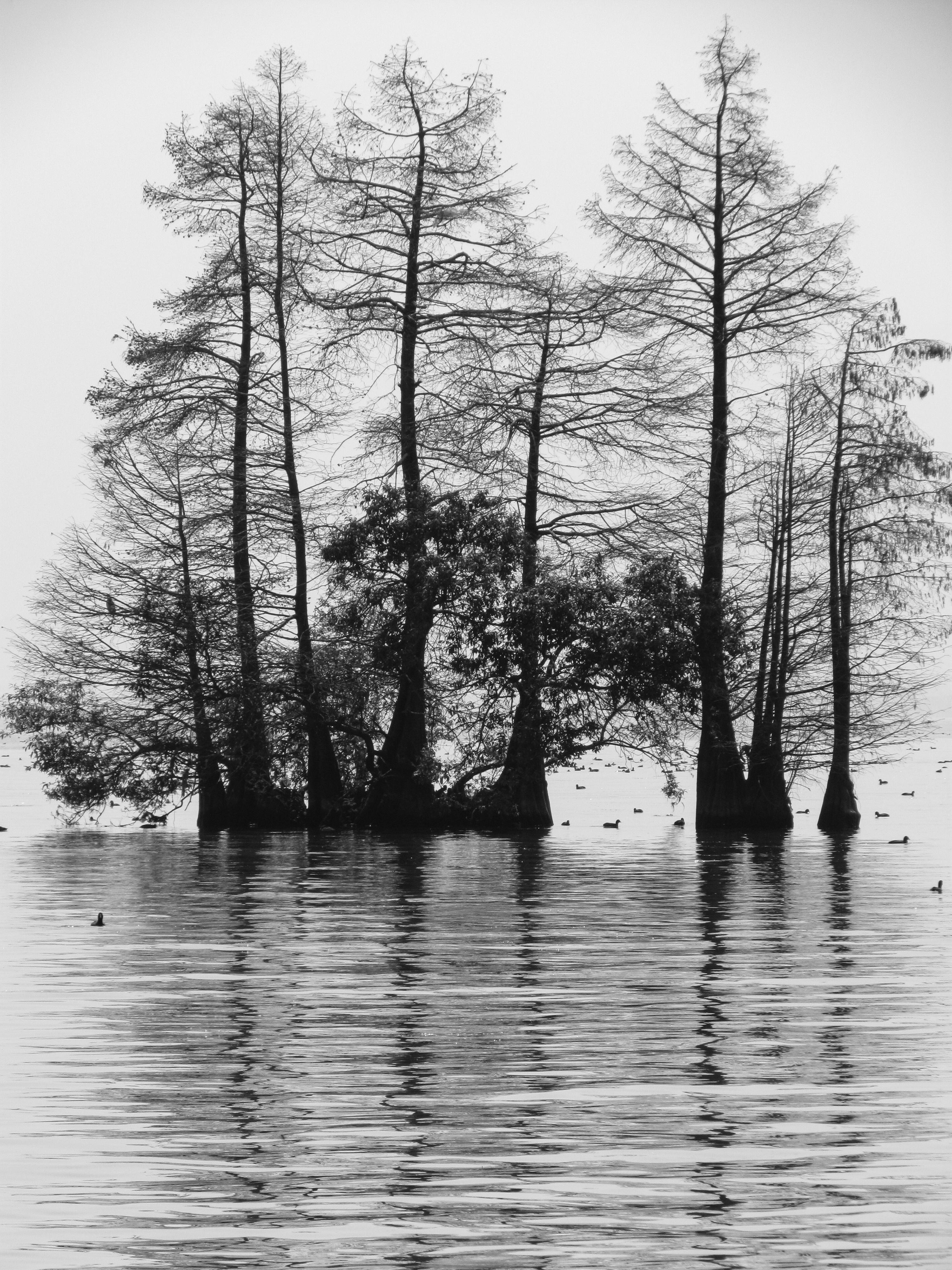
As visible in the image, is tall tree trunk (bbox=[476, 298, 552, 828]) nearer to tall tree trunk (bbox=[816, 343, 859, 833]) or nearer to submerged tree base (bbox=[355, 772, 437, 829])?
submerged tree base (bbox=[355, 772, 437, 829])

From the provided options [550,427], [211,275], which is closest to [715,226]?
[550,427]

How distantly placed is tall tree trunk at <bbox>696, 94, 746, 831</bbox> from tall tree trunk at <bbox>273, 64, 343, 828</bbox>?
28.8 feet

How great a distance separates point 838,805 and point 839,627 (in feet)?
14.2

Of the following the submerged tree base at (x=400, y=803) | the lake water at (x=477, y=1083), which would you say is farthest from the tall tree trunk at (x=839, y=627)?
the lake water at (x=477, y=1083)

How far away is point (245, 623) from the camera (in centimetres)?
3572

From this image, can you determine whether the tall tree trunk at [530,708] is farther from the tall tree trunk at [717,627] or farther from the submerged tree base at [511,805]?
the tall tree trunk at [717,627]

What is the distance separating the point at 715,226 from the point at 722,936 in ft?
78.9

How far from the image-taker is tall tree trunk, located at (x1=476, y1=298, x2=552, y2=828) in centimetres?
3503

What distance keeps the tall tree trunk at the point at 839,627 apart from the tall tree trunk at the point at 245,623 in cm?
1351

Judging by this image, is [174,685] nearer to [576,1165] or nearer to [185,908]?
[185,908]

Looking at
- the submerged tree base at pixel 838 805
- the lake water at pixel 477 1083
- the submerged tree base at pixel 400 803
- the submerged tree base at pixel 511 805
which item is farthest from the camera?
the submerged tree base at pixel 838 805

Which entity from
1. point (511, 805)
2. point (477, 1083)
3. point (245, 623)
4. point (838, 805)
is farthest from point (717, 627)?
point (477, 1083)

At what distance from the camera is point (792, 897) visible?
70.6 feet

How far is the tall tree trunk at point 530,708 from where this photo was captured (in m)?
35.0
